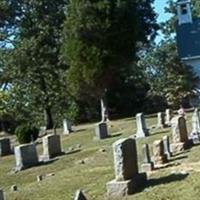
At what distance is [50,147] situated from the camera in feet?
84.0

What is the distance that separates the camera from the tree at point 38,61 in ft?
161

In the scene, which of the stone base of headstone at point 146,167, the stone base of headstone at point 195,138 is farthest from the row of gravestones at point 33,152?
the stone base of headstone at point 146,167

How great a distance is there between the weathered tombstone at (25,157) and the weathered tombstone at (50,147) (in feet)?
3.01

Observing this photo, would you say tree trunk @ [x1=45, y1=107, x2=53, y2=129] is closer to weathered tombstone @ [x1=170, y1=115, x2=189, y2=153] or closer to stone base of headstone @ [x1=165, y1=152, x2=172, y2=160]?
weathered tombstone @ [x1=170, y1=115, x2=189, y2=153]

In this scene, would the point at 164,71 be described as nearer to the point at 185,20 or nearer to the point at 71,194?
the point at 185,20

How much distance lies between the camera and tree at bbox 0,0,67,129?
49.0 m

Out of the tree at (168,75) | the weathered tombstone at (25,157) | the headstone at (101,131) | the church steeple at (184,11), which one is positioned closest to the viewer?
the weathered tombstone at (25,157)

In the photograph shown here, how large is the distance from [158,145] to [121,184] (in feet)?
11.2

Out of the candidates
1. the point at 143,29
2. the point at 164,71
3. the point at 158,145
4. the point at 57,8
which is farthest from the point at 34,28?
the point at 158,145

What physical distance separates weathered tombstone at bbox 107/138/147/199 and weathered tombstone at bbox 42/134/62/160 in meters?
11.6

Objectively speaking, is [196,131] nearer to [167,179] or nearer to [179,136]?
[179,136]

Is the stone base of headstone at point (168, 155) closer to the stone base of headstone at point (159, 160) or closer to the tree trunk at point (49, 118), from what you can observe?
the stone base of headstone at point (159, 160)

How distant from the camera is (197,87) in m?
55.8

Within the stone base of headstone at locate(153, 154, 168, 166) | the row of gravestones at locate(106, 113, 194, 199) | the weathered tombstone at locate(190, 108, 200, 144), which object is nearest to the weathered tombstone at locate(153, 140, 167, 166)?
the stone base of headstone at locate(153, 154, 168, 166)
